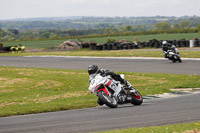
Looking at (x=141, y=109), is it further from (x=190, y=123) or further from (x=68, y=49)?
(x=68, y=49)

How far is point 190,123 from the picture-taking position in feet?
31.1

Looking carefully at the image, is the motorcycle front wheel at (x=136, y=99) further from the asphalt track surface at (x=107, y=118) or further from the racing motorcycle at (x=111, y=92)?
the asphalt track surface at (x=107, y=118)

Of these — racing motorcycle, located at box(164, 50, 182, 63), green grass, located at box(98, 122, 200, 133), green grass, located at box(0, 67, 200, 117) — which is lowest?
green grass, located at box(0, 67, 200, 117)

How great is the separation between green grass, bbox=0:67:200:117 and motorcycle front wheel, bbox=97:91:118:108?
1.33m

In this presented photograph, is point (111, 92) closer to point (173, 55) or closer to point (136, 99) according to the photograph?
point (136, 99)

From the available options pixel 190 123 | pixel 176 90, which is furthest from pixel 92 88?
pixel 176 90

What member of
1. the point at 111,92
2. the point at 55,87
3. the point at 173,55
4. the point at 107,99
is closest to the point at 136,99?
the point at 111,92

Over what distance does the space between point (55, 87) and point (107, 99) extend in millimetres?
8757

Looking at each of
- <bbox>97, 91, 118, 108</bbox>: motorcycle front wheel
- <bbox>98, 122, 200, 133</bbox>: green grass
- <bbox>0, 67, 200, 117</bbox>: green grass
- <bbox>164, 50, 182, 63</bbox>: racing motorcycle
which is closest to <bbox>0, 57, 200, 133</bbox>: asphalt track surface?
<bbox>97, 91, 118, 108</bbox>: motorcycle front wheel

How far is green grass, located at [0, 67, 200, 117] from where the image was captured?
14.3 m

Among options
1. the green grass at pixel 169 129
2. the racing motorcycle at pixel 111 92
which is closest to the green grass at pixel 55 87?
the racing motorcycle at pixel 111 92

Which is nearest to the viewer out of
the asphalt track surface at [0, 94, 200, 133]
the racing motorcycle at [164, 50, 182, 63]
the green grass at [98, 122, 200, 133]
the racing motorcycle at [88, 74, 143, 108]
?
the green grass at [98, 122, 200, 133]

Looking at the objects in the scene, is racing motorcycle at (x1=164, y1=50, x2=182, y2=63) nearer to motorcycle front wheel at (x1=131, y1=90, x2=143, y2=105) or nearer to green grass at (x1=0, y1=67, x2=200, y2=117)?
green grass at (x1=0, y1=67, x2=200, y2=117)

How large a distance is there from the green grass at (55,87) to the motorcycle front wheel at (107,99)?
1.33 metres
